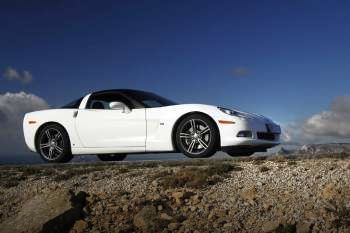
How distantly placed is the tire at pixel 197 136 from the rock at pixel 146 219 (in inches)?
85.7

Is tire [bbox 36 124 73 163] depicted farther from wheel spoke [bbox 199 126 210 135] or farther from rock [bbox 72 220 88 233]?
rock [bbox 72 220 88 233]

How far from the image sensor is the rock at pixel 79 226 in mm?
7695

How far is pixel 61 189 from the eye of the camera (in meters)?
8.80

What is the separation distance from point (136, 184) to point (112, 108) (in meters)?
2.18

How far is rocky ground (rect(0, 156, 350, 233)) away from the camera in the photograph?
23.0 feet

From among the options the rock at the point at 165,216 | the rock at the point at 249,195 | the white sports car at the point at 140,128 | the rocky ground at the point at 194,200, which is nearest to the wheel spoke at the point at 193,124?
the white sports car at the point at 140,128

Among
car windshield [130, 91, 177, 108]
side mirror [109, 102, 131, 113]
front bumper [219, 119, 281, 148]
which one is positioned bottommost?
front bumper [219, 119, 281, 148]

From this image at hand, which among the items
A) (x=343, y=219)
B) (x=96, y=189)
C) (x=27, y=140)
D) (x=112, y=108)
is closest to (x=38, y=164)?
(x=27, y=140)

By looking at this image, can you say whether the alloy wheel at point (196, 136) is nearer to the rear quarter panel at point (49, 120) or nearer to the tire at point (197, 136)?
the tire at point (197, 136)

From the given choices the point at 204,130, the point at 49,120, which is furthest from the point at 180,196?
the point at 49,120

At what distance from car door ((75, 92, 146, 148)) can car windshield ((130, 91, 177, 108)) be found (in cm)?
23

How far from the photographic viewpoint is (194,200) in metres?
7.84

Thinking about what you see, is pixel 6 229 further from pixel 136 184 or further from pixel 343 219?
pixel 343 219

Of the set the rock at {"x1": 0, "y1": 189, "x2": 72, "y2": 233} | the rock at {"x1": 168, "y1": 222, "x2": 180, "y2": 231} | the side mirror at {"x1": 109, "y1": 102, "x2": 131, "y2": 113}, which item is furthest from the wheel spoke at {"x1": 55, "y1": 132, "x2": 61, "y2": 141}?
the rock at {"x1": 168, "y1": 222, "x2": 180, "y2": 231}
